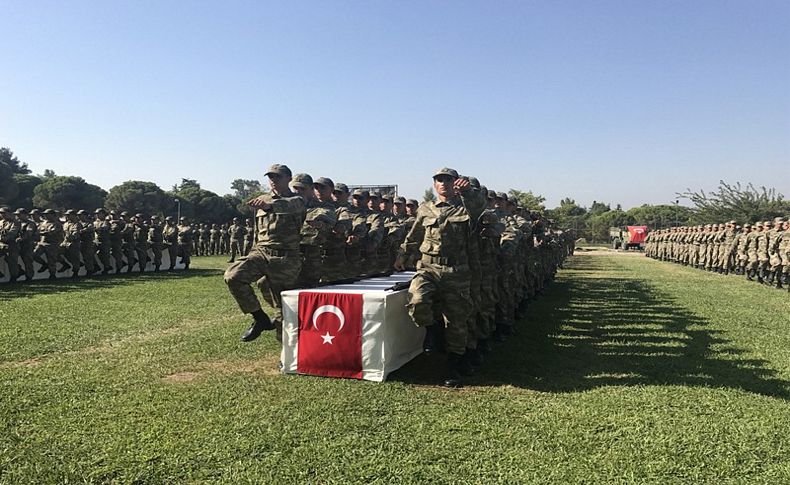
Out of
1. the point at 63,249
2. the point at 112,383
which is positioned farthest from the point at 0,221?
the point at 112,383

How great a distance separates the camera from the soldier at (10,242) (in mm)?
14180

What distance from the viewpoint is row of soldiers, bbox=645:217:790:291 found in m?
17.3

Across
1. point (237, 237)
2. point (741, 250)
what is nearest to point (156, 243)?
point (237, 237)

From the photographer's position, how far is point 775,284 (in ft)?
59.8

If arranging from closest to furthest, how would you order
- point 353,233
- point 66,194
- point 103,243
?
point 353,233
point 103,243
point 66,194

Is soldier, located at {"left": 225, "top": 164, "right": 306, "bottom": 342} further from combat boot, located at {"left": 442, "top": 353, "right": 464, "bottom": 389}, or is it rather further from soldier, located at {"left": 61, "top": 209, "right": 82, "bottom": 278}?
soldier, located at {"left": 61, "top": 209, "right": 82, "bottom": 278}

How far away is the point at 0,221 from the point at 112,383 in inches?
454

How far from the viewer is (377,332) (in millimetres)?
5750

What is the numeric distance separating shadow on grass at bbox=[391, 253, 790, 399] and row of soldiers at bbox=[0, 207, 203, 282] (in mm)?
12384

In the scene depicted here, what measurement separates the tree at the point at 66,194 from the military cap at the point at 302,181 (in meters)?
41.3

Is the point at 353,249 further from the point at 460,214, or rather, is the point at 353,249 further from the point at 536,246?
the point at 536,246

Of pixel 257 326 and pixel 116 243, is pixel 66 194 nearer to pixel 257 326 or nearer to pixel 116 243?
pixel 116 243

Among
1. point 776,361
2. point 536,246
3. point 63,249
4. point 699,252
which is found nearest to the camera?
point 776,361

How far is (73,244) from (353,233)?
11.0m
